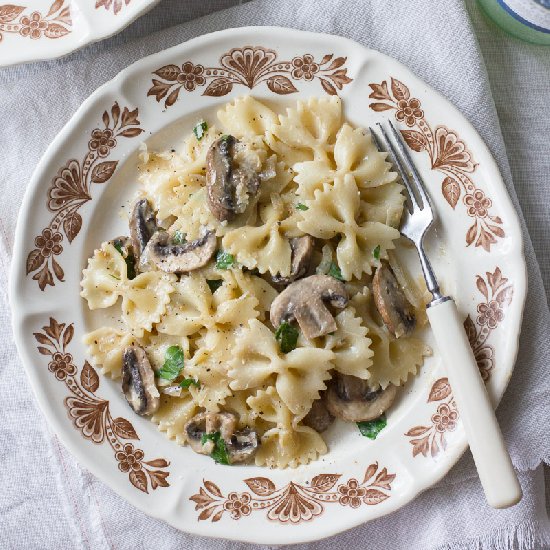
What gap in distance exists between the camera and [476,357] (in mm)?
3652

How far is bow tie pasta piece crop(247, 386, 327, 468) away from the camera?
368cm

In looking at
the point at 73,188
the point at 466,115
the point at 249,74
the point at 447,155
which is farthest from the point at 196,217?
the point at 466,115

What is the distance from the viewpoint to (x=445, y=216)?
3750mm

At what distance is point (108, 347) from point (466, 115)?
2.14 metres

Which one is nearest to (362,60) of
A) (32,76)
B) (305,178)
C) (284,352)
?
(305,178)

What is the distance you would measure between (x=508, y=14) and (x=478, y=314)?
1.59 metres

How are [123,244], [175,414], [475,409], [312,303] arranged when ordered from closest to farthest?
[475,409], [312,303], [175,414], [123,244]

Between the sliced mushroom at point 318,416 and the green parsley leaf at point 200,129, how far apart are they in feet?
4.75

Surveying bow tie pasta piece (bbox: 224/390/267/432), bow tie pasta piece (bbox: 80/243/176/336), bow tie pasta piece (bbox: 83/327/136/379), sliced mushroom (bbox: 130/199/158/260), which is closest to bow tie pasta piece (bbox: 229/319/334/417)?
bow tie pasta piece (bbox: 224/390/267/432)

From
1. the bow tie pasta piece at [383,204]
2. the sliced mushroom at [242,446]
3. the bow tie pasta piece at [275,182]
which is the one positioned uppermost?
the bow tie pasta piece at [275,182]

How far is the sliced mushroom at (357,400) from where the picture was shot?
3.68 meters

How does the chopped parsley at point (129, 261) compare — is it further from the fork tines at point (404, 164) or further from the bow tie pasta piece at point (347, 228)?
the fork tines at point (404, 164)

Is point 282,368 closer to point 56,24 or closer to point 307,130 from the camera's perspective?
point 307,130

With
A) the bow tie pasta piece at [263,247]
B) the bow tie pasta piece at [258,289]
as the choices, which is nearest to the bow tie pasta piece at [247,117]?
the bow tie pasta piece at [263,247]
